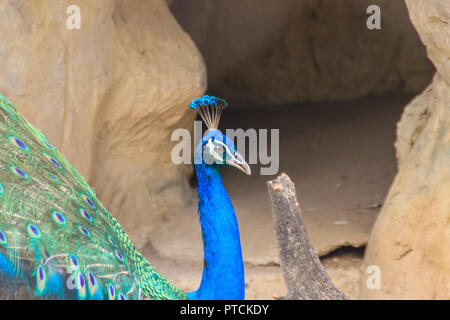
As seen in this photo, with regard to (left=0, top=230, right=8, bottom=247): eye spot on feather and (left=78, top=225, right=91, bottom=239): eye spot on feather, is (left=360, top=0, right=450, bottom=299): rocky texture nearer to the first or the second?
A: (left=78, top=225, right=91, bottom=239): eye spot on feather

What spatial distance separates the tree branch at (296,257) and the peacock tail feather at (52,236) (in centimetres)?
67

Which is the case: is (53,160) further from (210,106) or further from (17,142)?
(210,106)

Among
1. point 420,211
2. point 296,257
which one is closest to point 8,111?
point 296,257

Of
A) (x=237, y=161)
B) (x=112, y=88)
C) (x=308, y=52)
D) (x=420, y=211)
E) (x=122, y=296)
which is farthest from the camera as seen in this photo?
(x=308, y=52)

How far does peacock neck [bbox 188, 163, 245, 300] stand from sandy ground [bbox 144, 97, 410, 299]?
7.10 ft

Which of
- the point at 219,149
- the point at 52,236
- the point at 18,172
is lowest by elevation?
the point at 52,236

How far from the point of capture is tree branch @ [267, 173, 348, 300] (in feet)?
13.0

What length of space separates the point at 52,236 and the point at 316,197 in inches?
165

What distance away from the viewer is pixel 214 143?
12.5 ft

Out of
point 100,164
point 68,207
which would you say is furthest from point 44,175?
point 100,164

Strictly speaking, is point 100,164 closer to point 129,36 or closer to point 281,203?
point 129,36

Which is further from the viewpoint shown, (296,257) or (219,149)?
(296,257)

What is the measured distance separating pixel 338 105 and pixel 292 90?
0.70m

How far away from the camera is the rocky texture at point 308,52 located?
9.23 metres
